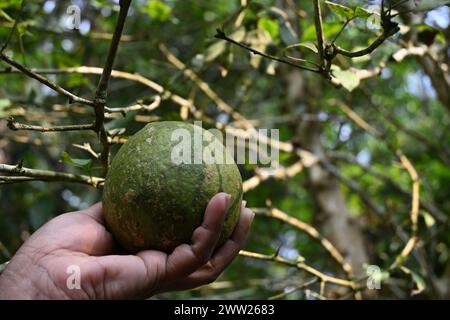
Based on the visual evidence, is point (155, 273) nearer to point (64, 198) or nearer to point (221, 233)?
point (221, 233)

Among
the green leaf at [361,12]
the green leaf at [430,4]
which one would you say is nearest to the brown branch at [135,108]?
the green leaf at [361,12]

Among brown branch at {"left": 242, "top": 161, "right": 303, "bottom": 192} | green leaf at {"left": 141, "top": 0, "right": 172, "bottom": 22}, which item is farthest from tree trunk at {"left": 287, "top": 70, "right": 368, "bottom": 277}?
green leaf at {"left": 141, "top": 0, "right": 172, "bottom": 22}

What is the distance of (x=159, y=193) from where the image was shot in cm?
108

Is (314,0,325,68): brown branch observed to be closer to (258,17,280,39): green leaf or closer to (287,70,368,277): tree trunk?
(258,17,280,39): green leaf

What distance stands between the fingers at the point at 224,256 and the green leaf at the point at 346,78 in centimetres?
44

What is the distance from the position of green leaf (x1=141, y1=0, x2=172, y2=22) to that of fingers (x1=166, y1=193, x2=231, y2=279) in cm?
123

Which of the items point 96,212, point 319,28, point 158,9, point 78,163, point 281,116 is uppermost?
point 158,9

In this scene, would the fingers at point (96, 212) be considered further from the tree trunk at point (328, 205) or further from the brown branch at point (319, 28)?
the tree trunk at point (328, 205)

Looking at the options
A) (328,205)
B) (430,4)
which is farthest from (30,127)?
(328,205)

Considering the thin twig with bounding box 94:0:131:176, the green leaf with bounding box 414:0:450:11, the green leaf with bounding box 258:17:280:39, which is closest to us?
the thin twig with bounding box 94:0:131:176

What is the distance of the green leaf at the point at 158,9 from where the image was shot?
2.05m

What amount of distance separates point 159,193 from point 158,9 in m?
1.21

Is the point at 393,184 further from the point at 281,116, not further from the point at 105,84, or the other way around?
the point at 105,84

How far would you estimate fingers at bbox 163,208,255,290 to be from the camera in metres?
1.20
